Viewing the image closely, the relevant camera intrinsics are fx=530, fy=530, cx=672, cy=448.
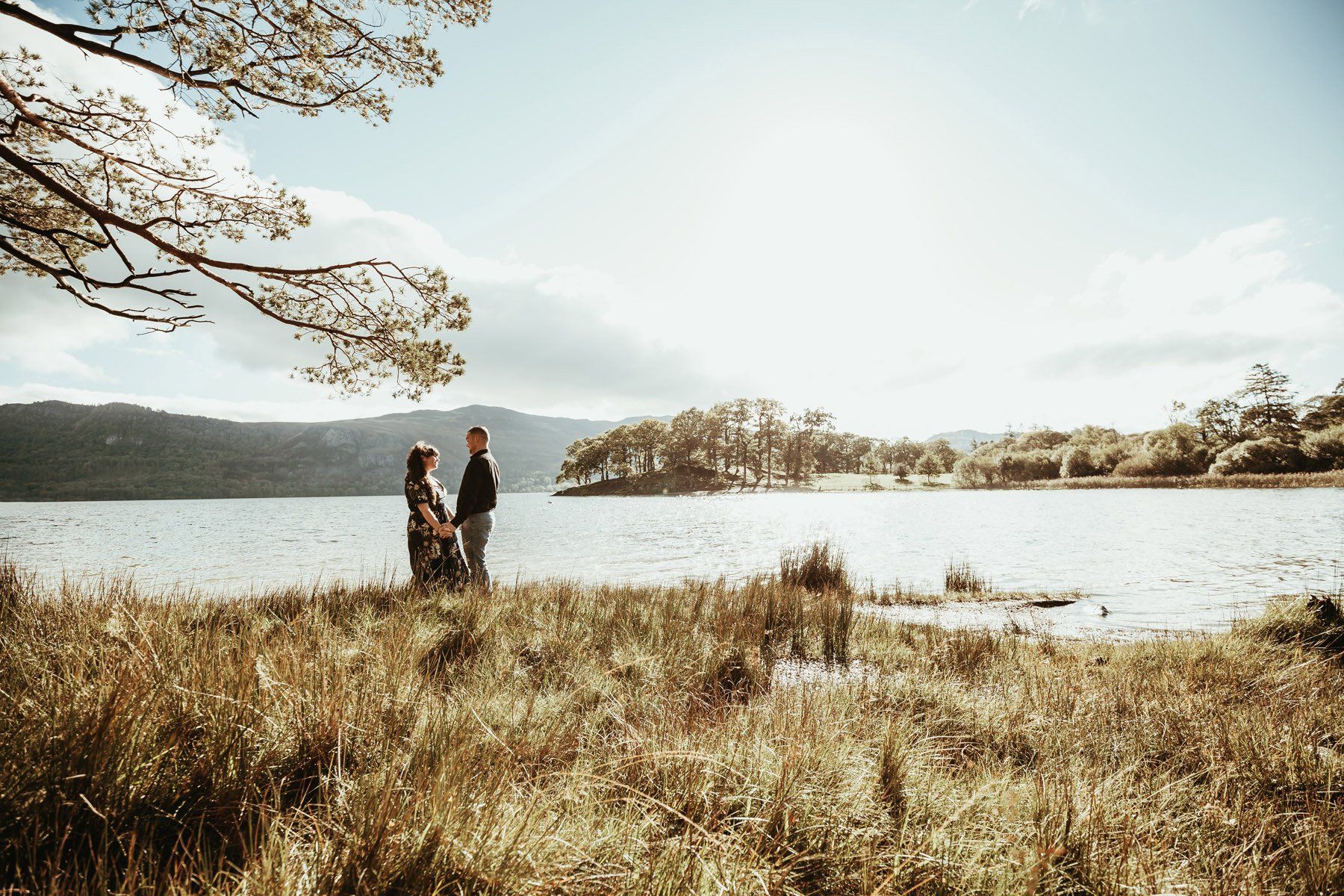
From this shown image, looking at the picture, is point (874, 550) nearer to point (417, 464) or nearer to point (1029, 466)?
point (417, 464)

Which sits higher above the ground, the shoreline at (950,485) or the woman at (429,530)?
the woman at (429,530)

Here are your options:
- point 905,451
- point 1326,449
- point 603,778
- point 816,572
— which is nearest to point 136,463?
point 816,572

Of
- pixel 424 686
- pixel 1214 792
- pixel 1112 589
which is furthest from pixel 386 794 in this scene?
pixel 1112 589

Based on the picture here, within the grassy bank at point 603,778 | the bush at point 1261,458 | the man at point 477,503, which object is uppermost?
the bush at point 1261,458

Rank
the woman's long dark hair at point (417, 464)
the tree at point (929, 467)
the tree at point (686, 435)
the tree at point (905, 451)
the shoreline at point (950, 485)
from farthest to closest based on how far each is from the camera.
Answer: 1. the tree at point (905, 451)
2. the tree at point (929, 467)
3. the tree at point (686, 435)
4. the shoreline at point (950, 485)
5. the woman's long dark hair at point (417, 464)

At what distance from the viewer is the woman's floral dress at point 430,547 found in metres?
7.29

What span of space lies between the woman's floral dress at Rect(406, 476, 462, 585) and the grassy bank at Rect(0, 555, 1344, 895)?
253cm

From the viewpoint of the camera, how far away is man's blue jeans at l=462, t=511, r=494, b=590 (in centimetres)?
783

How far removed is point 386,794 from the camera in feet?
5.42

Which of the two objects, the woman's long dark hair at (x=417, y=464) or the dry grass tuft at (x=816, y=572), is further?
the dry grass tuft at (x=816, y=572)

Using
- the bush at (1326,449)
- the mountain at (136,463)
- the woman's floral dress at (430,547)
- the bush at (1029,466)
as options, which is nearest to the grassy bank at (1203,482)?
the bush at (1326,449)

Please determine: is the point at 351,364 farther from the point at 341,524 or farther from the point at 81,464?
the point at 81,464

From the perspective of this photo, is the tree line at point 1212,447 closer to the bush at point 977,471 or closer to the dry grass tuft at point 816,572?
the bush at point 977,471

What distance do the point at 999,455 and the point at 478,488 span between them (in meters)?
108
